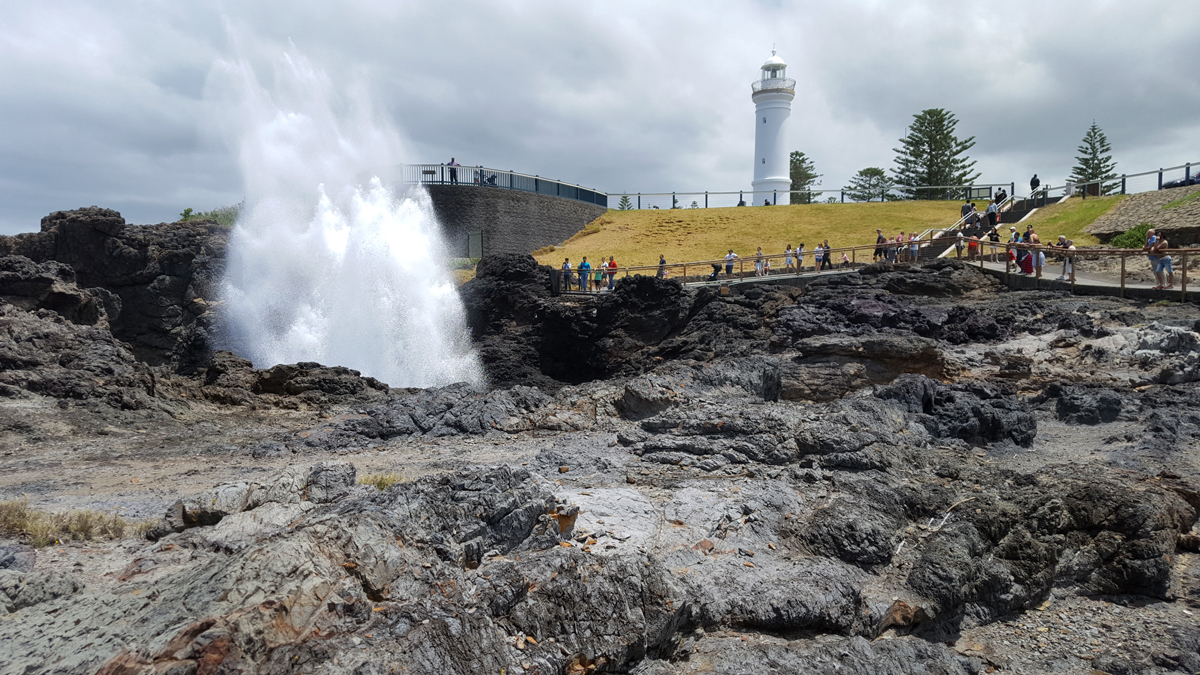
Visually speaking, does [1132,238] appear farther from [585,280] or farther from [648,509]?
[648,509]

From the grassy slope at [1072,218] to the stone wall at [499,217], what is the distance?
2208cm

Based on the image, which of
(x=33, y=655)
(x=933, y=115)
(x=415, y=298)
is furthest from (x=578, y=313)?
(x=933, y=115)

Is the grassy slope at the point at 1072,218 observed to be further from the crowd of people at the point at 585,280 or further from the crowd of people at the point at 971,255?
the crowd of people at the point at 585,280

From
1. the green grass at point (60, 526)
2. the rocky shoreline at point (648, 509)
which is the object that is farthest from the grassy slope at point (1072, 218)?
the green grass at point (60, 526)

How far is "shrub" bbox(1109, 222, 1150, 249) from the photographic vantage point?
23.4 metres

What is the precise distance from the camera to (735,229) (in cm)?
3841

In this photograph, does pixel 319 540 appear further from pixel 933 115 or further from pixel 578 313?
pixel 933 115

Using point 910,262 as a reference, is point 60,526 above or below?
below

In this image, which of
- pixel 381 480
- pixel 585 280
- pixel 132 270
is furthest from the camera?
pixel 132 270

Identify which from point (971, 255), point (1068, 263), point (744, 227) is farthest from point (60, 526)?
point (744, 227)

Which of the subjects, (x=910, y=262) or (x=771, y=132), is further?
(x=771, y=132)

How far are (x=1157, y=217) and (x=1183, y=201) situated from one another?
141cm

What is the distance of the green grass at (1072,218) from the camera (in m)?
27.1

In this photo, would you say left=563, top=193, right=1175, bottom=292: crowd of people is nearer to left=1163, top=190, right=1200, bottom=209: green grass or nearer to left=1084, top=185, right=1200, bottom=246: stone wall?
left=1084, top=185, right=1200, bottom=246: stone wall
